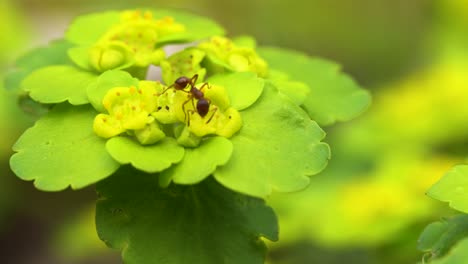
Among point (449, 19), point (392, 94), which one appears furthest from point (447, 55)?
point (392, 94)

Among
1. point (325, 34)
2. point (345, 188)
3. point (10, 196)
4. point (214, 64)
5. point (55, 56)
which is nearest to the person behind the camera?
point (214, 64)

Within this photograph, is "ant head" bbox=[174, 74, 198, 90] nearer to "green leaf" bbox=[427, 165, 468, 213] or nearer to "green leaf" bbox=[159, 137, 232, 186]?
"green leaf" bbox=[159, 137, 232, 186]

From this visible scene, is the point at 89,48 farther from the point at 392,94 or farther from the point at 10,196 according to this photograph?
the point at 10,196

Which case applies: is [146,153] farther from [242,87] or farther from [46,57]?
[46,57]

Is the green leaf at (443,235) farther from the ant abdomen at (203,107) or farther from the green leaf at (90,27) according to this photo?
the green leaf at (90,27)

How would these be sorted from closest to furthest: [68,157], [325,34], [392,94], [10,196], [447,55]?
[68,157] → [392,94] → [447,55] → [10,196] → [325,34]

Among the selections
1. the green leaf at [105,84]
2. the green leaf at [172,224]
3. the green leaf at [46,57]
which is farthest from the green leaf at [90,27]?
the green leaf at [172,224]

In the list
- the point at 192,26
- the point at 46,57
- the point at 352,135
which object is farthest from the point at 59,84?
the point at 352,135
